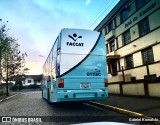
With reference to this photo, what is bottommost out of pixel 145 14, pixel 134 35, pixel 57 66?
pixel 57 66

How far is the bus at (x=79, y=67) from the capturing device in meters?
10.5

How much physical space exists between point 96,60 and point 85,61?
639 millimetres

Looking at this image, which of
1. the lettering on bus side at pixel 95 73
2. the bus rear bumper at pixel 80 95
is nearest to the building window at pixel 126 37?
the lettering on bus side at pixel 95 73

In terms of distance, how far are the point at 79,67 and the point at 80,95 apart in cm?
142

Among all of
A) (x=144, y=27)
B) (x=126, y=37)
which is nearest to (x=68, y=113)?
(x=144, y=27)

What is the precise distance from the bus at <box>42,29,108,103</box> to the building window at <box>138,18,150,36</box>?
1067 centimetres

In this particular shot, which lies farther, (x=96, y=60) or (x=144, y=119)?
(x=96, y=60)

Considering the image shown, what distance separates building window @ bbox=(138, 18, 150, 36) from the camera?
806 inches

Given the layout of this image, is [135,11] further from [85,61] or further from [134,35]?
[85,61]

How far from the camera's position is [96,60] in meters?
11.3

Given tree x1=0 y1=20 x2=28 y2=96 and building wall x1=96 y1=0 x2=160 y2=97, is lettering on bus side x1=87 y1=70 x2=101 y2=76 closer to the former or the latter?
building wall x1=96 y1=0 x2=160 y2=97

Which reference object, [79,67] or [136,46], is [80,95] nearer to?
[79,67]

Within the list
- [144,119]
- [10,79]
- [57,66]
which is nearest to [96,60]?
[57,66]

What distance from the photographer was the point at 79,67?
35.6 feet
